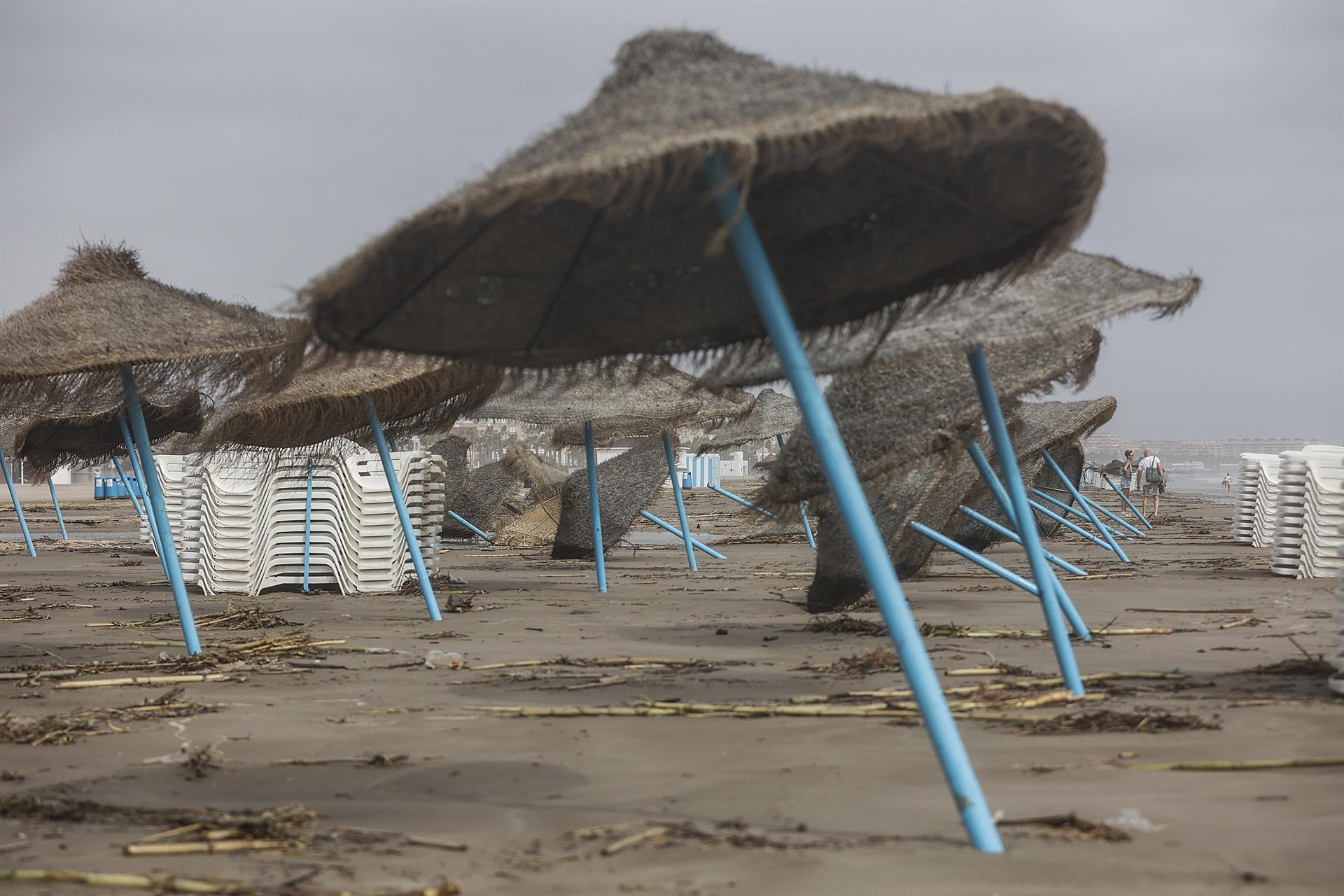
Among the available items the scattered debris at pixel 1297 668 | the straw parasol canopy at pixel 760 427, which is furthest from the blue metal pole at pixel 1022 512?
the straw parasol canopy at pixel 760 427

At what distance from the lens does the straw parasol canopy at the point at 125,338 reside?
8.00 metres

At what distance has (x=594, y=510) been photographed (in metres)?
14.3

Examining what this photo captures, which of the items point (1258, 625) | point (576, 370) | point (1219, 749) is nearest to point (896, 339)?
point (576, 370)

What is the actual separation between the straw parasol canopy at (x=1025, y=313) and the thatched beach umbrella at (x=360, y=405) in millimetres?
3915

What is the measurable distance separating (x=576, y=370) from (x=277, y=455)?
7452 mm

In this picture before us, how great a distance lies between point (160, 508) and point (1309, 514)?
1116cm

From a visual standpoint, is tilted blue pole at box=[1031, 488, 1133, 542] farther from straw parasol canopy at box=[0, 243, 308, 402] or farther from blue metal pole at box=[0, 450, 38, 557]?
blue metal pole at box=[0, 450, 38, 557]

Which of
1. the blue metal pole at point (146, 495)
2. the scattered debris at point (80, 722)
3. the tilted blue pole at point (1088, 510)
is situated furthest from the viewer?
the tilted blue pole at point (1088, 510)

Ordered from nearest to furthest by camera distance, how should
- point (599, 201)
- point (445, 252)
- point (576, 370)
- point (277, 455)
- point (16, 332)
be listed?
1. point (599, 201)
2. point (445, 252)
3. point (576, 370)
4. point (16, 332)
5. point (277, 455)

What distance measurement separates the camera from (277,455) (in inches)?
482

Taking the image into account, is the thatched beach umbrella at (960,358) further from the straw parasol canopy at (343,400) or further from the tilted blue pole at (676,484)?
the tilted blue pole at (676,484)

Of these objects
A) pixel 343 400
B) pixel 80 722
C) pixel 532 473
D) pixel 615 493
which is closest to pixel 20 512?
pixel 532 473

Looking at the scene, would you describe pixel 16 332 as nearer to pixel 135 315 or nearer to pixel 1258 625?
pixel 135 315

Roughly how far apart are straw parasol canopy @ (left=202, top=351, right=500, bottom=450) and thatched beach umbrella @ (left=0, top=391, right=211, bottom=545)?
89 centimetres
